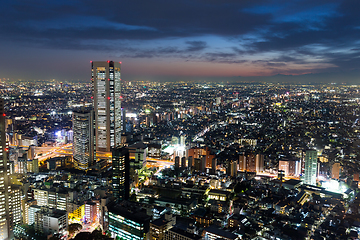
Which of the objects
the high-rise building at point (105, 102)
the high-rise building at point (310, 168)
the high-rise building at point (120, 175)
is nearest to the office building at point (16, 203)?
the high-rise building at point (120, 175)

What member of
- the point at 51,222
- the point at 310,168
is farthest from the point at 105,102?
the point at 310,168

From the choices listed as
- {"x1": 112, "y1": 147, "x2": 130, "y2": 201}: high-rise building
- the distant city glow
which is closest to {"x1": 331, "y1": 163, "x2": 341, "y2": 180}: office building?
the distant city glow

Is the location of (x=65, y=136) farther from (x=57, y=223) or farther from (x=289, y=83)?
(x=289, y=83)

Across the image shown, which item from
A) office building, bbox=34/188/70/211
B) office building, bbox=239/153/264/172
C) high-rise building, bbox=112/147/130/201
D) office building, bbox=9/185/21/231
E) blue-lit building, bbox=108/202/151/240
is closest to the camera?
blue-lit building, bbox=108/202/151/240

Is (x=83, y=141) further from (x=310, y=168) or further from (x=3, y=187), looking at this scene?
(x=310, y=168)

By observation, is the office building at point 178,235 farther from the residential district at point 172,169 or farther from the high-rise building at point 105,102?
the high-rise building at point 105,102

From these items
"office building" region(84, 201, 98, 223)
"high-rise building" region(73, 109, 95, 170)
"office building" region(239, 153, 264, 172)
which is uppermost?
"high-rise building" region(73, 109, 95, 170)

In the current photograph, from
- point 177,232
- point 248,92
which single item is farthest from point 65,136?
point 248,92

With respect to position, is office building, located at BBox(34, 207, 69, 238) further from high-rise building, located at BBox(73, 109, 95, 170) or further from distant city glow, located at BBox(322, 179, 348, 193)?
distant city glow, located at BBox(322, 179, 348, 193)
